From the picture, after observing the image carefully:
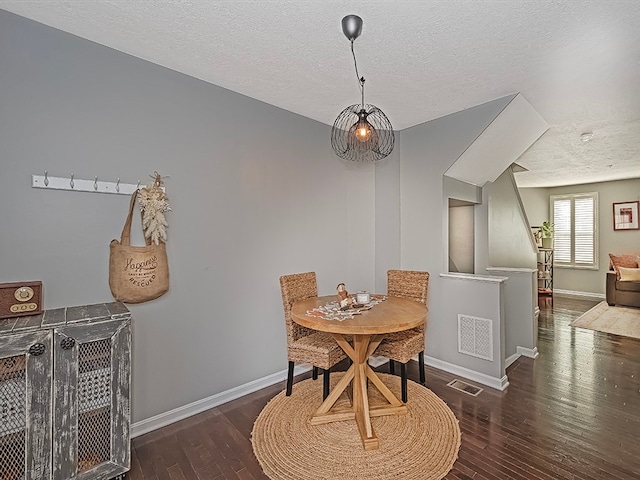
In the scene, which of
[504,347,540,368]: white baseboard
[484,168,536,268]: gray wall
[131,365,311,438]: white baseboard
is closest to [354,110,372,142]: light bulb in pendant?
[131,365,311,438]: white baseboard

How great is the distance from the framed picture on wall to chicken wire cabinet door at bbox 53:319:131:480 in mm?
9000

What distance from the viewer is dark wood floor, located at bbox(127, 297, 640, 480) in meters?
1.92

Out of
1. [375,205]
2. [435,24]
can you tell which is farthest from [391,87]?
[375,205]

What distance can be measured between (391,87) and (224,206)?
1.72 m

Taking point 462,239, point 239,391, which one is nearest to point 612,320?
point 462,239

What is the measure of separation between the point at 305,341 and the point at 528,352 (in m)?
2.75

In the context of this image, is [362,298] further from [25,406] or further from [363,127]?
[25,406]

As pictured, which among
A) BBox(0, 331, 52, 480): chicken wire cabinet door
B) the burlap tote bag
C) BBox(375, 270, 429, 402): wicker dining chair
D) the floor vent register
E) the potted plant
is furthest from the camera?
the potted plant

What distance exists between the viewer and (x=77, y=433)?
169 centimetres

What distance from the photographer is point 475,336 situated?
3.15 m

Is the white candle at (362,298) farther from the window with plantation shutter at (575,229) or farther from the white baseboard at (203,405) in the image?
the window with plantation shutter at (575,229)

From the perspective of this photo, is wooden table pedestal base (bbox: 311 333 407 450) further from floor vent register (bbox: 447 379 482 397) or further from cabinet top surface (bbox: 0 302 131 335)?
cabinet top surface (bbox: 0 302 131 335)

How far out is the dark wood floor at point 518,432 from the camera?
1.92m

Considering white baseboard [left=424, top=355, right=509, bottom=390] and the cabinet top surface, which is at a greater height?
the cabinet top surface
